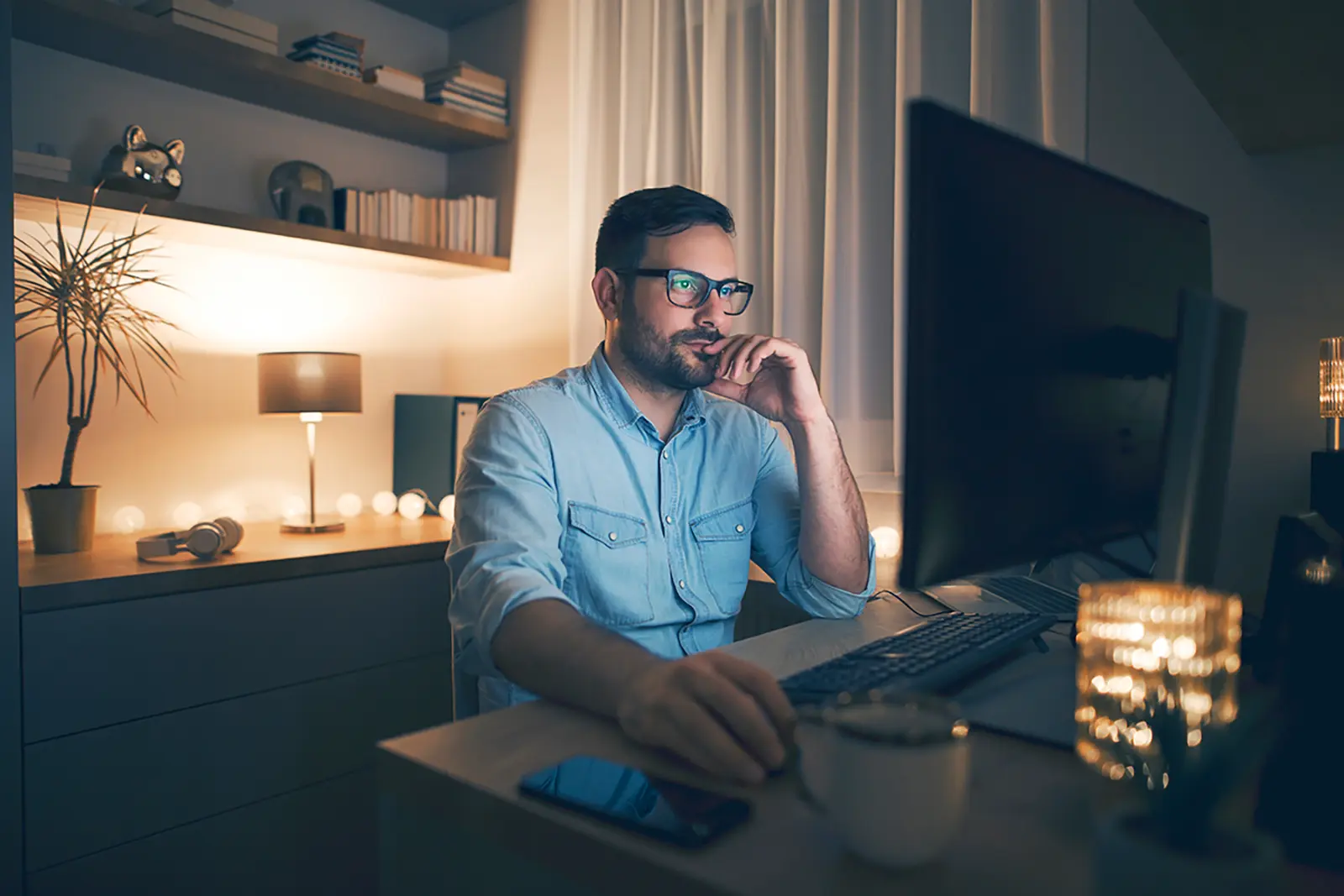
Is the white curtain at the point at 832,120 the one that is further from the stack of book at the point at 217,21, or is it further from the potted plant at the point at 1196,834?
the potted plant at the point at 1196,834

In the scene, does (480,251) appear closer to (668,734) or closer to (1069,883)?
(668,734)

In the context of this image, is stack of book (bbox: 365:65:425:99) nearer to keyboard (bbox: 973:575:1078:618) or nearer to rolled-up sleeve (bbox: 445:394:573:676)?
rolled-up sleeve (bbox: 445:394:573:676)

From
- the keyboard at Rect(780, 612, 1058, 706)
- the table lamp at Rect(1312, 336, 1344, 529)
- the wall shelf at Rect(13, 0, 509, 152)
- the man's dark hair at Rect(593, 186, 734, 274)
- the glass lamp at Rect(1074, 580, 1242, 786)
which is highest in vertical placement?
the wall shelf at Rect(13, 0, 509, 152)

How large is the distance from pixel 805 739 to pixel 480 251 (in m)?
2.60

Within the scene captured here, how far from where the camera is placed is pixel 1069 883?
478 millimetres

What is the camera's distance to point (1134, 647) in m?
0.56

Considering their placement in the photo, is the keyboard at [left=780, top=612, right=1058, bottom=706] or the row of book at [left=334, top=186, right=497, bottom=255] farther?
the row of book at [left=334, top=186, right=497, bottom=255]

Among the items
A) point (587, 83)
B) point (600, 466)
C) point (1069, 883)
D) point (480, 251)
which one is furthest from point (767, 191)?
point (1069, 883)

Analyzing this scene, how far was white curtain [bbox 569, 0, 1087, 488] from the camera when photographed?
202 cm

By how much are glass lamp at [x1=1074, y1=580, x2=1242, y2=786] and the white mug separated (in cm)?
10

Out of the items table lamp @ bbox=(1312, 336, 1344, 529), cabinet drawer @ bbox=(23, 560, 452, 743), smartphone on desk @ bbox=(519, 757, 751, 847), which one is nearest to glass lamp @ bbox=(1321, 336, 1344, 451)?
table lamp @ bbox=(1312, 336, 1344, 529)

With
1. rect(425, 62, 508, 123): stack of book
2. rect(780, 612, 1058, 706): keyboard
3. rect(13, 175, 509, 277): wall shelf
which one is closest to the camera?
rect(780, 612, 1058, 706): keyboard

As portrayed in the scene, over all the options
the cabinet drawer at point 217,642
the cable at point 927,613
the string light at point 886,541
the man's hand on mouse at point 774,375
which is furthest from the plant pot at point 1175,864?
the cabinet drawer at point 217,642

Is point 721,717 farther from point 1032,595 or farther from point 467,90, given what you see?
point 467,90
